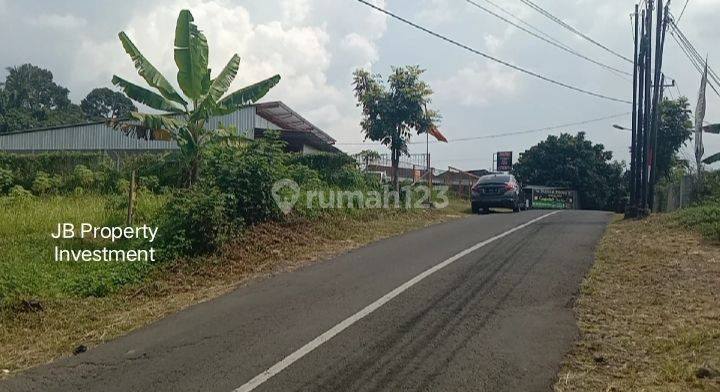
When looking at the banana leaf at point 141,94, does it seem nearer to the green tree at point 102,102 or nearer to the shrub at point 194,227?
the shrub at point 194,227

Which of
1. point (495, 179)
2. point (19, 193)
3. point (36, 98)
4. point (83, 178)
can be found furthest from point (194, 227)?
point (36, 98)

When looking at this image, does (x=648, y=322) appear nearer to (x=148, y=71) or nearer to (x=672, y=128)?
(x=148, y=71)

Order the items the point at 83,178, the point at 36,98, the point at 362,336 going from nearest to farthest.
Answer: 1. the point at 362,336
2. the point at 83,178
3. the point at 36,98

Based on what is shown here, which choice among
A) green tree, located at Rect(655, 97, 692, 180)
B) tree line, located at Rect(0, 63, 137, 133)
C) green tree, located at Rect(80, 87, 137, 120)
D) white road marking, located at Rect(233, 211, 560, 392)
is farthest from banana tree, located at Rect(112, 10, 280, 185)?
green tree, located at Rect(80, 87, 137, 120)

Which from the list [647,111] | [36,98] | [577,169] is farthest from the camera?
[36,98]

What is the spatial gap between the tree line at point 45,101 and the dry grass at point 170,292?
45.1 m

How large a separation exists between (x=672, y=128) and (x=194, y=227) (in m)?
34.6

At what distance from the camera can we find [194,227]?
11.5m

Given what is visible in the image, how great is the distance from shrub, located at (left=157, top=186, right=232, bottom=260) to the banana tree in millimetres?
4212

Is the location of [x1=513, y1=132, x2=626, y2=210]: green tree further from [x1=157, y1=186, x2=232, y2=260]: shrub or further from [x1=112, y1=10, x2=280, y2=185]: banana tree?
[x1=157, y1=186, x2=232, y2=260]: shrub

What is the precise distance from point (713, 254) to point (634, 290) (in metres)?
3.26

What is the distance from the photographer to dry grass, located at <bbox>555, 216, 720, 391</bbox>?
5.43 metres

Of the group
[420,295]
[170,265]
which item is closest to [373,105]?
[170,265]

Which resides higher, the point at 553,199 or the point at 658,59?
the point at 658,59
